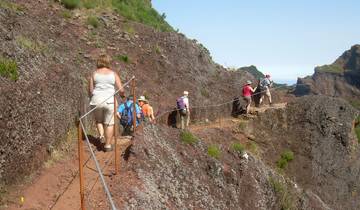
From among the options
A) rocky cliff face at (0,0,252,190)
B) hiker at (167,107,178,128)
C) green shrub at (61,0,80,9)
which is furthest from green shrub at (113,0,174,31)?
hiker at (167,107,178,128)

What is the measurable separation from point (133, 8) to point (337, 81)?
8875 centimetres

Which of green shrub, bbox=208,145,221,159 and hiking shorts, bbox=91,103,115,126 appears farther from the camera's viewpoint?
green shrub, bbox=208,145,221,159

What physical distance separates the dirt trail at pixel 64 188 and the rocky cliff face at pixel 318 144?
1420 cm

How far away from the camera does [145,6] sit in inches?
1334

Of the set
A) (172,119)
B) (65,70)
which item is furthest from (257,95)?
(65,70)

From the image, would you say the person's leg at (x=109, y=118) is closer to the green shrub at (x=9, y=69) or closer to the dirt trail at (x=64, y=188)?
the dirt trail at (x=64, y=188)

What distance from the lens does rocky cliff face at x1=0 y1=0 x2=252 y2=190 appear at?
10727 millimetres

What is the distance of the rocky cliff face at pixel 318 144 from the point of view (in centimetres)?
2475

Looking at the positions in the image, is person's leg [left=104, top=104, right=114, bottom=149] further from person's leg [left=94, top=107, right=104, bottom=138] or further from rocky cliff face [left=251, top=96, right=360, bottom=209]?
rocky cliff face [left=251, top=96, right=360, bottom=209]

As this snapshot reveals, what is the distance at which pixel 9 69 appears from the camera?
11367 millimetres

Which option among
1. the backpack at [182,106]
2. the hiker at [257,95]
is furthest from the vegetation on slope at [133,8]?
the backpack at [182,106]

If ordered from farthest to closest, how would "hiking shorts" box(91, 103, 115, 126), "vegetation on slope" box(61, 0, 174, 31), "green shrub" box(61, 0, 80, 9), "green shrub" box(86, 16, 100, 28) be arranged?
"vegetation on slope" box(61, 0, 174, 31) < "green shrub" box(61, 0, 80, 9) < "green shrub" box(86, 16, 100, 28) < "hiking shorts" box(91, 103, 115, 126)

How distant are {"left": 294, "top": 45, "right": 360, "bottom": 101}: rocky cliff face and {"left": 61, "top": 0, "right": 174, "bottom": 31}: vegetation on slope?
2939 inches

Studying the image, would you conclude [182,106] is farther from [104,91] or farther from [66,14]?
[104,91]
